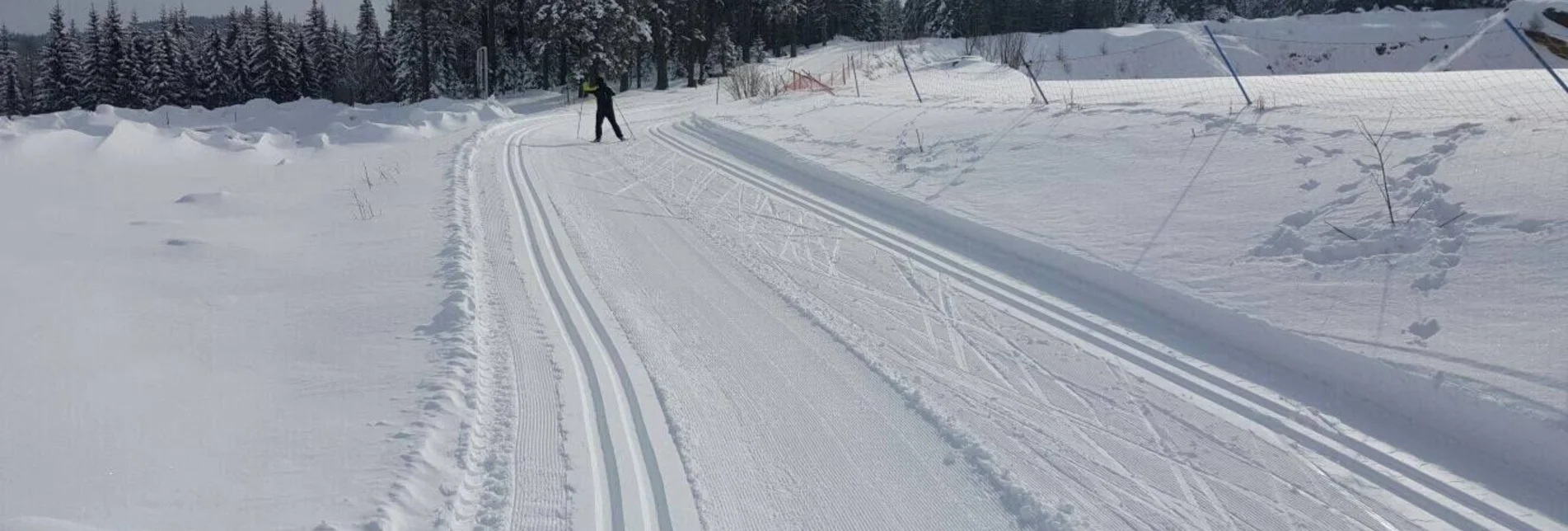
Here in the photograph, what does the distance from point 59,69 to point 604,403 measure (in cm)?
7177

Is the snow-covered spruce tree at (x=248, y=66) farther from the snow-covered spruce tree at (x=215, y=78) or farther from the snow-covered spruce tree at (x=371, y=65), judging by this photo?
the snow-covered spruce tree at (x=371, y=65)

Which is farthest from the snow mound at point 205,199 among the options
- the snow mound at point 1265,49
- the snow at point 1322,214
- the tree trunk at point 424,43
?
the tree trunk at point 424,43

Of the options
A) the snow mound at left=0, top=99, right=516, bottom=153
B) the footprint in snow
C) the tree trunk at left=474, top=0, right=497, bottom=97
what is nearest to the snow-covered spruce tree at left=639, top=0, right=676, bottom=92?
the tree trunk at left=474, top=0, right=497, bottom=97

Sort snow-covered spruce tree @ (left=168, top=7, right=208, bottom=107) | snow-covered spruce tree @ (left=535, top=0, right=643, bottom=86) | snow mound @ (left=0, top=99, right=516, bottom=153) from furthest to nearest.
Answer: snow-covered spruce tree @ (left=168, top=7, right=208, bottom=107) → snow-covered spruce tree @ (left=535, top=0, right=643, bottom=86) → snow mound @ (left=0, top=99, right=516, bottom=153)

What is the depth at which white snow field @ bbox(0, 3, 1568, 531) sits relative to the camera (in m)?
3.97

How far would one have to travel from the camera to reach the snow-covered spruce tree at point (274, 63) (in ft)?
196

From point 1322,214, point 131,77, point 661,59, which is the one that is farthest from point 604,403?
point 131,77

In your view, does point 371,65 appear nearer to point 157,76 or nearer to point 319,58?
point 319,58

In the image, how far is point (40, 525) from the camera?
324 centimetres

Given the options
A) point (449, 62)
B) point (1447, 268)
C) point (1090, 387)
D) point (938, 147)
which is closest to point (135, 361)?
point (1090, 387)

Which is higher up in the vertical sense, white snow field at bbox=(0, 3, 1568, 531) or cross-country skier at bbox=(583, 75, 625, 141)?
cross-country skier at bbox=(583, 75, 625, 141)

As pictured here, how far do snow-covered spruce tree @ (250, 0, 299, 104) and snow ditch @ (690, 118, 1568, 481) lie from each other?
6154 cm

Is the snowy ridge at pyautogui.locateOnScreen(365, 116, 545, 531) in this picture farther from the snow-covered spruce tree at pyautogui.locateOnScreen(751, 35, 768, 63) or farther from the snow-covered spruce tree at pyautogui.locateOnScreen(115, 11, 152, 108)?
the snow-covered spruce tree at pyautogui.locateOnScreen(115, 11, 152, 108)

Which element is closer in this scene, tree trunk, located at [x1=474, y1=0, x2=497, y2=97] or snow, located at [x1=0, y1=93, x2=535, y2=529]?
snow, located at [x1=0, y1=93, x2=535, y2=529]
